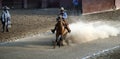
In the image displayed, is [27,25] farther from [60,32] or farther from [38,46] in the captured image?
[60,32]

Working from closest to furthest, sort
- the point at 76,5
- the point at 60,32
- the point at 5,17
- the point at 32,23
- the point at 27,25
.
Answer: the point at 60,32
the point at 5,17
the point at 27,25
the point at 32,23
the point at 76,5

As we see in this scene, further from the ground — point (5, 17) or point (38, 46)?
point (5, 17)


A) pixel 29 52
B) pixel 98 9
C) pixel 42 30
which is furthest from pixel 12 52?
pixel 98 9

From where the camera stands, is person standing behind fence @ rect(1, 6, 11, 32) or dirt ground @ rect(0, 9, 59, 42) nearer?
dirt ground @ rect(0, 9, 59, 42)

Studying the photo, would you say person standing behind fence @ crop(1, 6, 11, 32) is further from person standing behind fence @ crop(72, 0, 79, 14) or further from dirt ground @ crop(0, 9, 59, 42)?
person standing behind fence @ crop(72, 0, 79, 14)

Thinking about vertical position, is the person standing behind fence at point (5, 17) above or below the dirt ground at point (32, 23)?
above

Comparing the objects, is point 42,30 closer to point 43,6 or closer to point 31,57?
point 31,57

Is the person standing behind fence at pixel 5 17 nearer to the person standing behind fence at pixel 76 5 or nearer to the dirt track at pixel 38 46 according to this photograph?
the dirt track at pixel 38 46

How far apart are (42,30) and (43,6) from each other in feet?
53.8

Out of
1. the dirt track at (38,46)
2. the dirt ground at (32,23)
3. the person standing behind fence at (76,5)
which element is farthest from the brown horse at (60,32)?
the person standing behind fence at (76,5)

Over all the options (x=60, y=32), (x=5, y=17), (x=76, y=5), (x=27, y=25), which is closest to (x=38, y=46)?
(x=60, y=32)

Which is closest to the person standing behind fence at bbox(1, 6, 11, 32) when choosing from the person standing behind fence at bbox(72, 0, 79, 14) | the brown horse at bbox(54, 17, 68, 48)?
the brown horse at bbox(54, 17, 68, 48)

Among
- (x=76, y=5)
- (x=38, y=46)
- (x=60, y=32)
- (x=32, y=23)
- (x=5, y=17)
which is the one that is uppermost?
(x=5, y=17)

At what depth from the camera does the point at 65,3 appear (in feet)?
131
